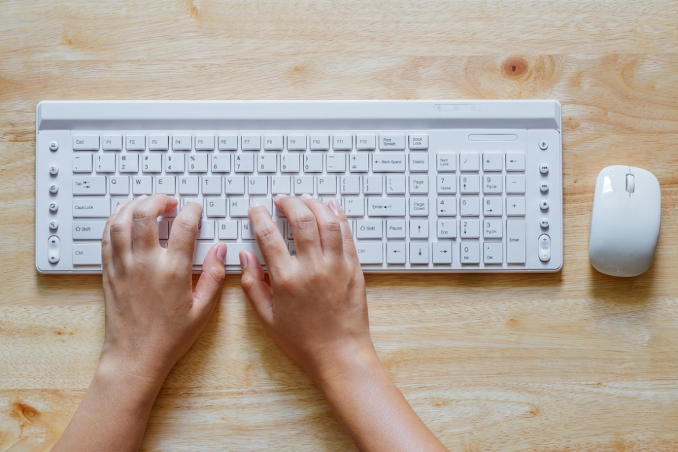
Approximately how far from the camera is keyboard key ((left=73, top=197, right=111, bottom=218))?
2.21ft

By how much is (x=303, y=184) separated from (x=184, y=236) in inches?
6.9

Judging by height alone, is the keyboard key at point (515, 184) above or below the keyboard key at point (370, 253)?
above

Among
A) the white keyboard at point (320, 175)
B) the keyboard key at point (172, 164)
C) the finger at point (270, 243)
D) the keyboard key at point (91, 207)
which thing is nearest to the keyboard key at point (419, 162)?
the white keyboard at point (320, 175)

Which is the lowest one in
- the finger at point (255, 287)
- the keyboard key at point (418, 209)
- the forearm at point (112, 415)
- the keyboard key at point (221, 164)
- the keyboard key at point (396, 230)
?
the forearm at point (112, 415)

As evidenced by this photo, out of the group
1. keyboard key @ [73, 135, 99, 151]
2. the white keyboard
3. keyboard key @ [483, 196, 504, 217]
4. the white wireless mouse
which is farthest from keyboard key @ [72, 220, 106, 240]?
the white wireless mouse

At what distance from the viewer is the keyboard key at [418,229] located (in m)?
0.68

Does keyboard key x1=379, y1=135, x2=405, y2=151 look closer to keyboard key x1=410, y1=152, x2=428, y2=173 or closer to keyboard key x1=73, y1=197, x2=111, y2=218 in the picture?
keyboard key x1=410, y1=152, x2=428, y2=173

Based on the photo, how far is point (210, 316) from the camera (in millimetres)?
697

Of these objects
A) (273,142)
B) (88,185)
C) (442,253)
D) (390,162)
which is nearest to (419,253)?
(442,253)

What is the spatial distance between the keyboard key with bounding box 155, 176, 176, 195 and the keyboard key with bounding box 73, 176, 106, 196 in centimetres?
8

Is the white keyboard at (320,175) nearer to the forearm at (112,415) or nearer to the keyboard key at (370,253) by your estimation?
the keyboard key at (370,253)

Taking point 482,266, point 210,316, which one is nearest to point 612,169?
point 482,266

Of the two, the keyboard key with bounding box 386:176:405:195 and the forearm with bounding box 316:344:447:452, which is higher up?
the keyboard key with bounding box 386:176:405:195

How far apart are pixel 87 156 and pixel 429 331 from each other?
0.54 metres
